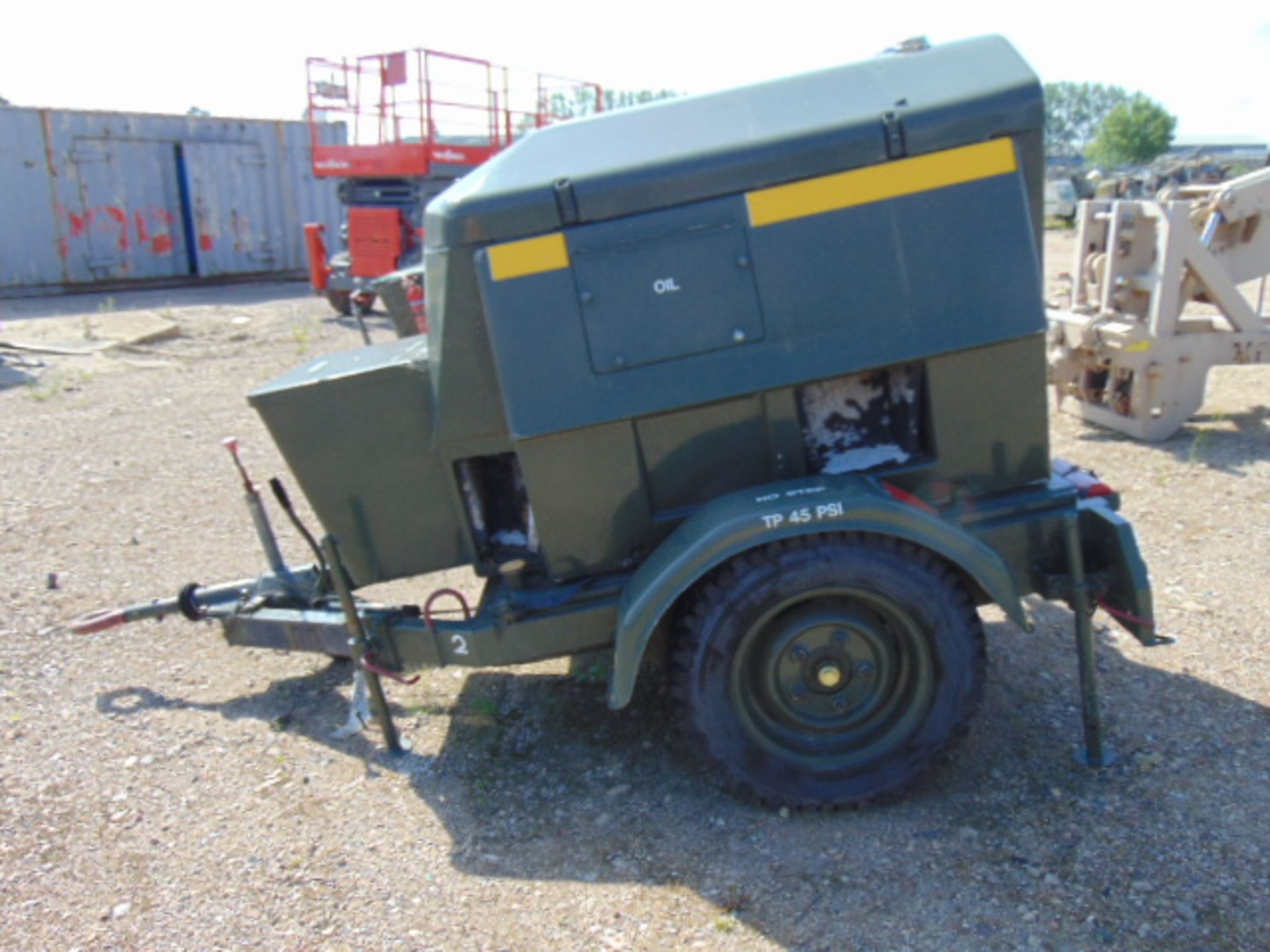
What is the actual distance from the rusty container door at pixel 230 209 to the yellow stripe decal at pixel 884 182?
59.0 ft

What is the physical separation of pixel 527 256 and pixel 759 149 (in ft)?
2.36

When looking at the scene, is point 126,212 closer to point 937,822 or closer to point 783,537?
point 783,537

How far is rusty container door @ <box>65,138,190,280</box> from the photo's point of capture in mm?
17812

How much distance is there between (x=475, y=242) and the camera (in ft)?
10.6

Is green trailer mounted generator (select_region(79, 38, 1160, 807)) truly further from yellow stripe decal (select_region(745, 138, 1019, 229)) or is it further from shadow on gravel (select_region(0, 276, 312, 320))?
shadow on gravel (select_region(0, 276, 312, 320))

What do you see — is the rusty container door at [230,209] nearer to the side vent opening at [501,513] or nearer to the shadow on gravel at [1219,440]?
the shadow on gravel at [1219,440]

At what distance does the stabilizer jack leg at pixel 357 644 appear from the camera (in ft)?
11.7

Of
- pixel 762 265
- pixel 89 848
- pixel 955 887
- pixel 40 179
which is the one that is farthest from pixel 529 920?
pixel 40 179

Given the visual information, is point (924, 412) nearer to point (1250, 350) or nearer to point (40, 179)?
point (1250, 350)

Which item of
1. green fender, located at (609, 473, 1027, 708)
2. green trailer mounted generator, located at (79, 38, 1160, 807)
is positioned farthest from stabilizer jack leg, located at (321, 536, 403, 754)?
green fender, located at (609, 473, 1027, 708)

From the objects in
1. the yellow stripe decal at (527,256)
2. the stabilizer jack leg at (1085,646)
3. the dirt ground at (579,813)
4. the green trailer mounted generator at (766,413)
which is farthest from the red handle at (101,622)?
the stabilizer jack leg at (1085,646)

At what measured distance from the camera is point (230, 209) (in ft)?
63.6

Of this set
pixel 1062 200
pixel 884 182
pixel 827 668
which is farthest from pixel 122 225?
pixel 1062 200

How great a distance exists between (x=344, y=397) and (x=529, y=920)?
5.38 ft
